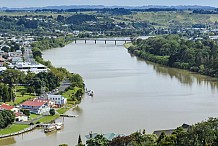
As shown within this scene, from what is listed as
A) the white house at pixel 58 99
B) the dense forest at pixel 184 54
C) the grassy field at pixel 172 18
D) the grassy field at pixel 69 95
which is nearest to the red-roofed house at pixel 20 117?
the white house at pixel 58 99

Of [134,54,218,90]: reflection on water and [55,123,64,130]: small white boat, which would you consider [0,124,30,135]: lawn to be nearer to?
[55,123,64,130]: small white boat

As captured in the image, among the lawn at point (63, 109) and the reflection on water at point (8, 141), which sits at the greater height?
the reflection on water at point (8, 141)

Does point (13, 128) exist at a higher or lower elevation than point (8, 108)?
lower

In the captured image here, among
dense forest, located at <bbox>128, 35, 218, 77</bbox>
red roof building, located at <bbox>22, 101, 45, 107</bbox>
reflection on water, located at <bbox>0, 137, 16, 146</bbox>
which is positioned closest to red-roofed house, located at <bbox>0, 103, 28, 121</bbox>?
red roof building, located at <bbox>22, 101, 45, 107</bbox>

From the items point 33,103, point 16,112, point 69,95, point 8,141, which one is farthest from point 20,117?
point 69,95

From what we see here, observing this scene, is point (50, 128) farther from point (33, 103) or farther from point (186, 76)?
point (186, 76)

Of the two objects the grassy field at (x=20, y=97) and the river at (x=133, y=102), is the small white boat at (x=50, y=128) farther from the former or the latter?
the grassy field at (x=20, y=97)
